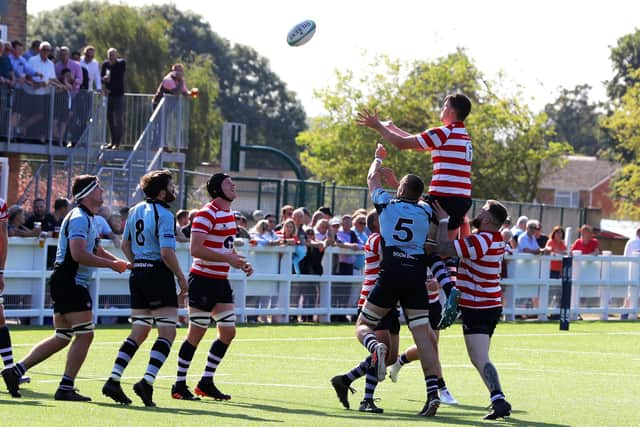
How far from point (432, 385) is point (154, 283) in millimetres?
2640

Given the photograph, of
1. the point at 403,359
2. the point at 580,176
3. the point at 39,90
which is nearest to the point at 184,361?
the point at 403,359

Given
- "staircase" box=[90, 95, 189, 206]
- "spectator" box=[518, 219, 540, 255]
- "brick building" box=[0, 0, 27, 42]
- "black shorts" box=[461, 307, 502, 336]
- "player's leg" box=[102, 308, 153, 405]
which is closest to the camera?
"player's leg" box=[102, 308, 153, 405]

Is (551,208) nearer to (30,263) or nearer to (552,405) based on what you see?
(30,263)

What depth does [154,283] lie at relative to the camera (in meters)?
12.5

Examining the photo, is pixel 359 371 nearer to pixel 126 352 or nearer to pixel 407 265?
pixel 407 265

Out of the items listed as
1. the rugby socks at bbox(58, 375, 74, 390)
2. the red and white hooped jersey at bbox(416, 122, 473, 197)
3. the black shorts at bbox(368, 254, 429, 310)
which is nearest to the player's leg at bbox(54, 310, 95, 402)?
the rugby socks at bbox(58, 375, 74, 390)

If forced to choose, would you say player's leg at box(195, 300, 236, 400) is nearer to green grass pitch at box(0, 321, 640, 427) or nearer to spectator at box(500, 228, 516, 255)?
green grass pitch at box(0, 321, 640, 427)

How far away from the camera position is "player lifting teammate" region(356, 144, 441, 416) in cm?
1252

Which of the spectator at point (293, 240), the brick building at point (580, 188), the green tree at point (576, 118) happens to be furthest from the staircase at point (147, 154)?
the green tree at point (576, 118)

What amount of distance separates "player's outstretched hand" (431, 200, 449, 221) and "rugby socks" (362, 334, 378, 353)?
4.09 feet

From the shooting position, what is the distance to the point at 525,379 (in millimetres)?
15898

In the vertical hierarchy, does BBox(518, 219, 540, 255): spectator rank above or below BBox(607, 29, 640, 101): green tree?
below

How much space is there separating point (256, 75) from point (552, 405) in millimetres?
94212

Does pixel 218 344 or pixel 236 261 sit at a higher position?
pixel 236 261
